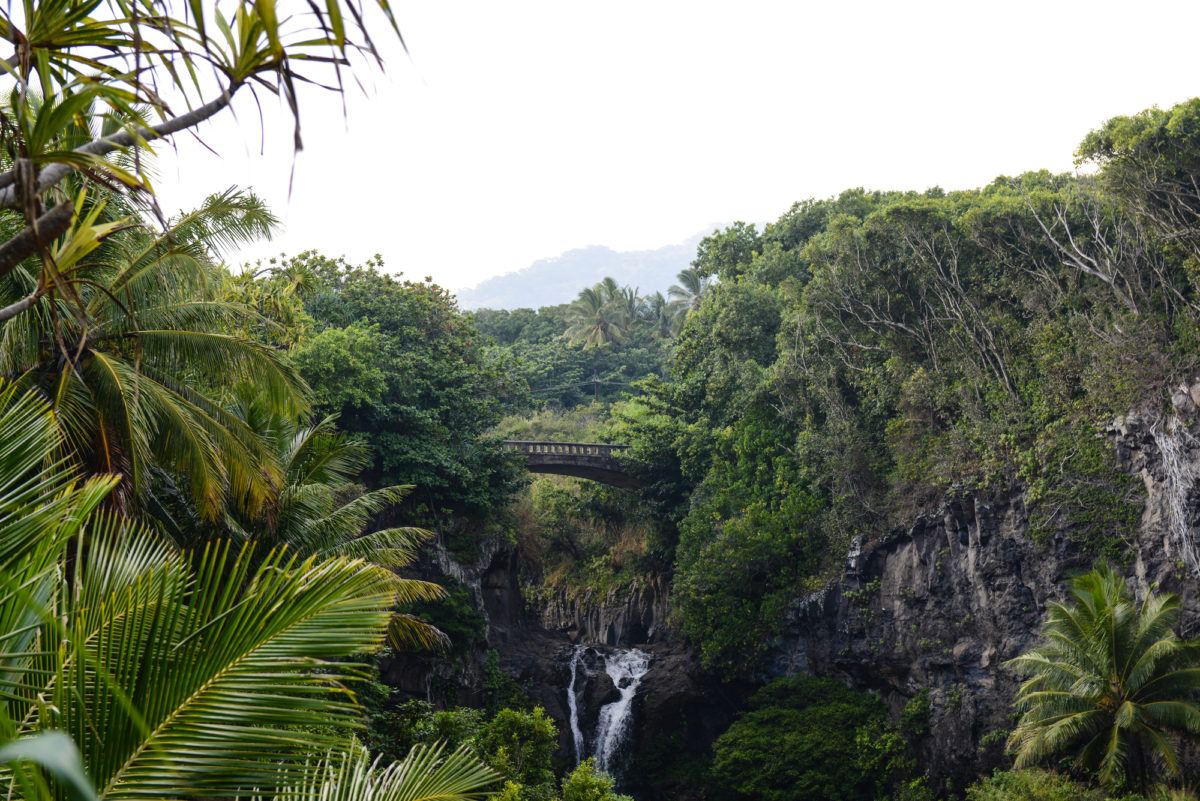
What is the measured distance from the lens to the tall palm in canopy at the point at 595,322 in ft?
158

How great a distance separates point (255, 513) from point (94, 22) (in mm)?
7111

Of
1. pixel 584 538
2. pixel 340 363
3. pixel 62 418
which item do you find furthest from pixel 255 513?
pixel 584 538


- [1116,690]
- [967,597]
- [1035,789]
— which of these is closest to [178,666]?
[1035,789]

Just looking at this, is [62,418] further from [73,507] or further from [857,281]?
[857,281]

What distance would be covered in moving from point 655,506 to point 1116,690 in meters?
14.5

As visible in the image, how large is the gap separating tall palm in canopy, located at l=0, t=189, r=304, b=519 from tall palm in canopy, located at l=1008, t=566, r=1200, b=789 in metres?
12.3

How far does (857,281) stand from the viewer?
865 inches

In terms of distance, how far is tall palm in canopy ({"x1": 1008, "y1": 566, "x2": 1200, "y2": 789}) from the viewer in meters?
13.5

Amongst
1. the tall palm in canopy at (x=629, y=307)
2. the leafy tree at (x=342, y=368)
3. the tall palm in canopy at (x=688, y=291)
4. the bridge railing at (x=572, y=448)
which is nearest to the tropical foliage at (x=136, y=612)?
the leafy tree at (x=342, y=368)

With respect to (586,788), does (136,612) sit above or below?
above

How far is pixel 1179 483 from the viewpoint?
14961mm

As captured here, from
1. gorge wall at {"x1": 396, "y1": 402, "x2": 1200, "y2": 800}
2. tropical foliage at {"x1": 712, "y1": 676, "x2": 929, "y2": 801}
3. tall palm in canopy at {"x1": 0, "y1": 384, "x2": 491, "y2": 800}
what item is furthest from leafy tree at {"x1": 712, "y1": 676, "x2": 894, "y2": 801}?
tall palm in canopy at {"x1": 0, "y1": 384, "x2": 491, "y2": 800}

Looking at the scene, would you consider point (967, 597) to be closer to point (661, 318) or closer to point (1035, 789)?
point (1035, 789)

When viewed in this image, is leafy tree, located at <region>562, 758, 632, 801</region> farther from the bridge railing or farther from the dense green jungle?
the bridge railing
